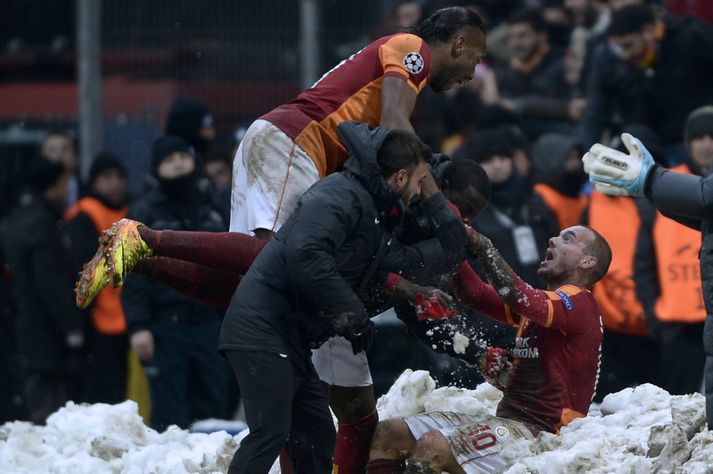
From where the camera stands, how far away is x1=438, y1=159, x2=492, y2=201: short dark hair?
7.89 meters

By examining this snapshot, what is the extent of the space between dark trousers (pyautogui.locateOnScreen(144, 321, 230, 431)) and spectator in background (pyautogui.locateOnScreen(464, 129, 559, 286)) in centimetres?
201

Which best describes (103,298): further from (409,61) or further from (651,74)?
(409,61)

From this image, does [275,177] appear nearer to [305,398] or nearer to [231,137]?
[305,398]

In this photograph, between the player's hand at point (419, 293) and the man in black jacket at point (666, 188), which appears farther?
the player's hand at point (419, 293)

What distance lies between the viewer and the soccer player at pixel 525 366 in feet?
25.4

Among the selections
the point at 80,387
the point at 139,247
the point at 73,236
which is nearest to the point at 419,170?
A: the point at 139,247

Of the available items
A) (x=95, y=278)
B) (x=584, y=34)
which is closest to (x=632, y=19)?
(x=584, y=34)

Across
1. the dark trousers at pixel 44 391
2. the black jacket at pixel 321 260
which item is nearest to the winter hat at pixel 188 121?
the dark trousers at pixel 44 391

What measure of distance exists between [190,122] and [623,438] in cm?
500

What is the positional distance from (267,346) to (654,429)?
178cm

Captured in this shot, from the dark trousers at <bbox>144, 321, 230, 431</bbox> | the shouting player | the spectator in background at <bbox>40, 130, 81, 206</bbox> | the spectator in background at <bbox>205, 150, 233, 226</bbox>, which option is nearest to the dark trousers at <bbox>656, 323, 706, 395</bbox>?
the shouting player

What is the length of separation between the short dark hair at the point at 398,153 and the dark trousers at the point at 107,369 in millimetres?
5238

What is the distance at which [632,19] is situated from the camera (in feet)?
37.6

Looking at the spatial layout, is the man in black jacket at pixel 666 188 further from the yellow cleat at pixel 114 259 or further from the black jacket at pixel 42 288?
the black jacket at pixel 42 288
